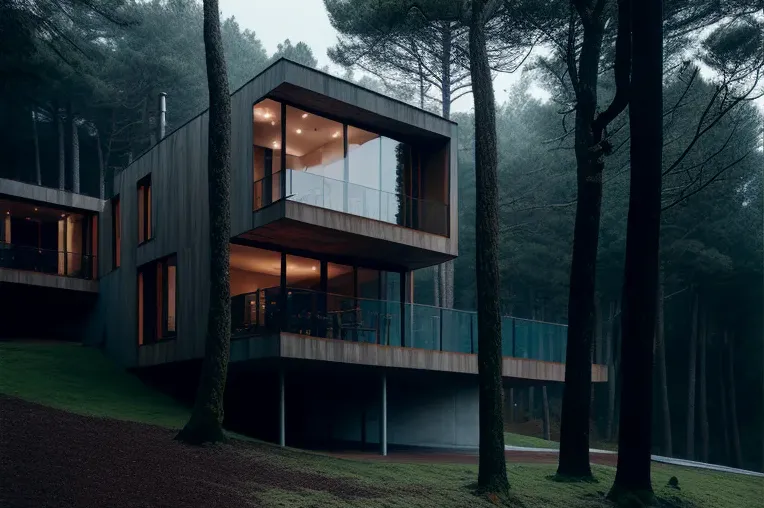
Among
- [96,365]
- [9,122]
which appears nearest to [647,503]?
[96,365]

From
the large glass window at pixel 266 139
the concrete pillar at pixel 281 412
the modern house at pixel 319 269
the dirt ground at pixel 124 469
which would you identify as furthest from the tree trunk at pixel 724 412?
the dirt ground at pixel 124 469

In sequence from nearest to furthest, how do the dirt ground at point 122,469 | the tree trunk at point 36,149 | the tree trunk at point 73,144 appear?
1. the dirt ground at point 122,469
2. the tree trunk at point 73,144
3. the tree trunk at point 36,149

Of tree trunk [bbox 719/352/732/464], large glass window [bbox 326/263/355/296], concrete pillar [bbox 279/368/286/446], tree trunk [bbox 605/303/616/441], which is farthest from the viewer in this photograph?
tree trunk [bbox 719/352/732/464]

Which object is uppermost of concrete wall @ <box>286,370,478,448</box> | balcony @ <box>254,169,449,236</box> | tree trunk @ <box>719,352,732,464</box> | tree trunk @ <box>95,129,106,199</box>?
tree trunk @ <box>95,129,106,199</box>

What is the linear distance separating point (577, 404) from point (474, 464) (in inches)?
89.8

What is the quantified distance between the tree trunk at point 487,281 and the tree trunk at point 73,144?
29.2 m

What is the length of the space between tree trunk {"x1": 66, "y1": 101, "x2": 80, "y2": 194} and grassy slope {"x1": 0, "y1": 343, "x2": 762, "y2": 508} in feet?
55.5

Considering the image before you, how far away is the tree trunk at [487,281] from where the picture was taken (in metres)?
13.3

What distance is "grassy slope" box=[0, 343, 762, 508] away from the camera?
12656mm

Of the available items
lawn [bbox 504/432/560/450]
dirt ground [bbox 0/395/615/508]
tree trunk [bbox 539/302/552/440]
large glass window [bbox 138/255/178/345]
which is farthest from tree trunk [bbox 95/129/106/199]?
dirt ground [bbox 0/395/615/508]

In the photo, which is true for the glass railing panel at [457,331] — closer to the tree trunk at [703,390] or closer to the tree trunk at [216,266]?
the tree trunk at [216,266]

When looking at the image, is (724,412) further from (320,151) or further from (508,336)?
(320,151)

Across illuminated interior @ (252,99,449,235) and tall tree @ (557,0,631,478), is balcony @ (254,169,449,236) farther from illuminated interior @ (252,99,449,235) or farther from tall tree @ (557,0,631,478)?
tall tree @ (557,0,631,478)

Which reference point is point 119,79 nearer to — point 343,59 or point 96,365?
point 343,59
